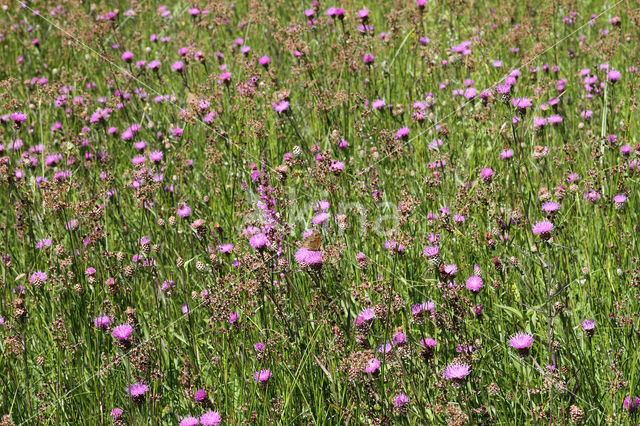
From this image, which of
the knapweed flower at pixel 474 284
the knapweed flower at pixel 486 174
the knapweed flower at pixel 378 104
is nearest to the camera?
the knapweed flower at pixel 474 284

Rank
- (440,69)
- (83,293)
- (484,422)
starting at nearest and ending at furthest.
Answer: (484,422) < (83,293) < (440,69)

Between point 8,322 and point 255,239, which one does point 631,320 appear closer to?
point 255,239

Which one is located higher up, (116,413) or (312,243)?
(312,243)

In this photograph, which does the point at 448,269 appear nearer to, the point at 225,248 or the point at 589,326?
the point at 589,326

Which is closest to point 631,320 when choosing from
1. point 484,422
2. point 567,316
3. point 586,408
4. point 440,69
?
point 567,316

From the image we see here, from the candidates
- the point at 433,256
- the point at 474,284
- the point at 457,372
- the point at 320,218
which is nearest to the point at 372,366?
the point at 457,372

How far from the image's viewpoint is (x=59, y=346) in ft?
6.54

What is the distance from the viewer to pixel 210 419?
1764mm

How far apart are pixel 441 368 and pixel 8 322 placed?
54.6 inches

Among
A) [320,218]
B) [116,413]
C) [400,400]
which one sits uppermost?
[320,218]

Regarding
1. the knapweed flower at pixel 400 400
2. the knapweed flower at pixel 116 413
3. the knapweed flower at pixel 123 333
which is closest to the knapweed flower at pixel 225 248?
the knapweed flower at pixel 123 333

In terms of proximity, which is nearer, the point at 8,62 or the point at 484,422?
the point at 484,422

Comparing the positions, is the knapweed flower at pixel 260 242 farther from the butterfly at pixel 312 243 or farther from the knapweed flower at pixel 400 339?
the knapweed flower at pixel 400 339

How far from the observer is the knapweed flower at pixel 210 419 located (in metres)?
1.75
